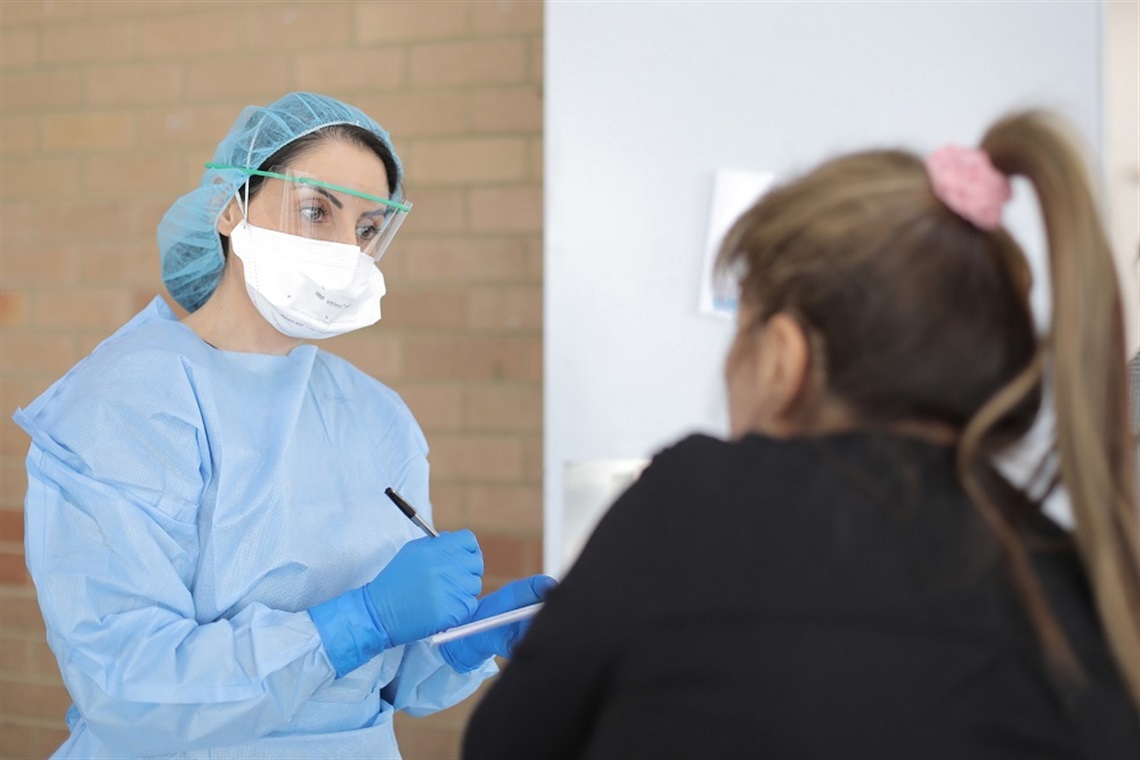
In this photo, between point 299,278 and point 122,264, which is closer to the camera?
point 299,278

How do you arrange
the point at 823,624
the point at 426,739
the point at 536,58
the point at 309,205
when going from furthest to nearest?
1. the point at 426,739
2. the point at 536,58
3. the point at 309,205
4. the point at 823,624

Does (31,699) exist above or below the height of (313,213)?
below

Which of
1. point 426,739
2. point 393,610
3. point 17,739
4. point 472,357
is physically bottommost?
point 17,739

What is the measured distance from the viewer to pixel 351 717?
1269 mm

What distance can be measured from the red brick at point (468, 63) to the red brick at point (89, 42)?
0.67 m

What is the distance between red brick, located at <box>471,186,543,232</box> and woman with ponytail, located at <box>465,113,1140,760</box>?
133cm

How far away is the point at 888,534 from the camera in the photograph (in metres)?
0.62

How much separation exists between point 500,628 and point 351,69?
1.28 m

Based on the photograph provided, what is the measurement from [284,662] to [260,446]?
29cm

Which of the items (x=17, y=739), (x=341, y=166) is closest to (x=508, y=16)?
(x=341, y=166)

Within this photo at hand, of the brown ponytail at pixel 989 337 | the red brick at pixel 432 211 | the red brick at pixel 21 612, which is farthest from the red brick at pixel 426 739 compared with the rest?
the brown ponytail at pixel 989 337

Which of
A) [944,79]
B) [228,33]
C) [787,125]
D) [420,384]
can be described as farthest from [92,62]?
[944,79]

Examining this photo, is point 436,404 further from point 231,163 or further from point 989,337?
point 989,337

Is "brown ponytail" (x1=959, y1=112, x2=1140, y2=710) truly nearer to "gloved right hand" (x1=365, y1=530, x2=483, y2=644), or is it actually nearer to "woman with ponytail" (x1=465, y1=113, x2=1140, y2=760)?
"woman with ponytail" (x1=465, y1=113, x2=1140, y2=760)
